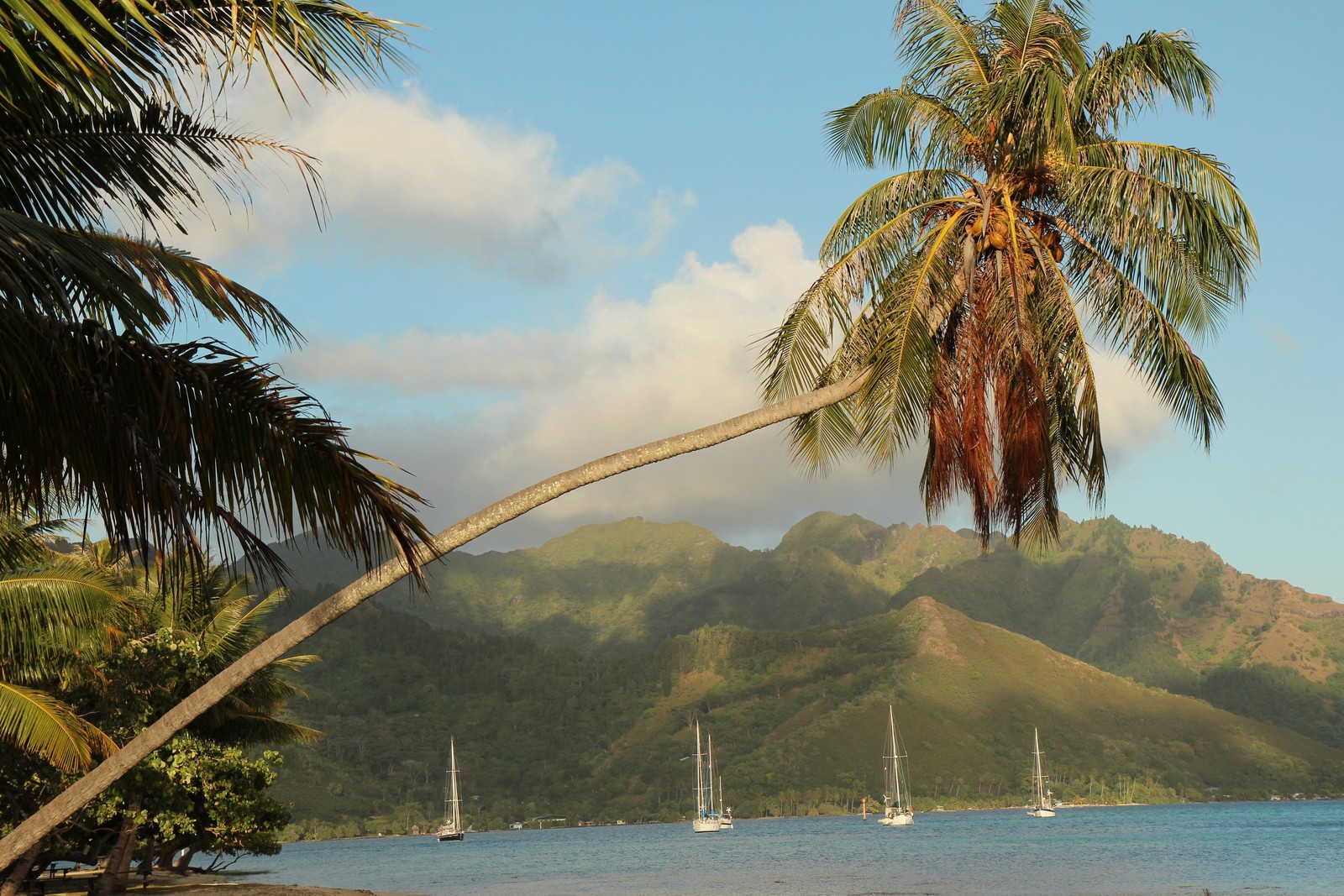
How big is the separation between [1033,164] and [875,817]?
178 meters

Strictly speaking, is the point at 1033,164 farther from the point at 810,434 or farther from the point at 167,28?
the point at 167,28

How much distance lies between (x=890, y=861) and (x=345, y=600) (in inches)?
3043

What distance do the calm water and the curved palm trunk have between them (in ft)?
153

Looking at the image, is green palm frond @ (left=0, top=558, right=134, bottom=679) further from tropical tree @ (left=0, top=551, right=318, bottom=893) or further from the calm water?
the calm water

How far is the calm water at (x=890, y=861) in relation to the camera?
55.8 metres

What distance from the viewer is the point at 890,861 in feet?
257

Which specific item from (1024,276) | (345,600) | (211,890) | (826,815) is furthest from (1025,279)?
(826,815)

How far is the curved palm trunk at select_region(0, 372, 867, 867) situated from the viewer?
5953 mm

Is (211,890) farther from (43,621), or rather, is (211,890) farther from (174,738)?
(43,621)

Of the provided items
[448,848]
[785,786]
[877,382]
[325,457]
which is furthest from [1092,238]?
[785,786]

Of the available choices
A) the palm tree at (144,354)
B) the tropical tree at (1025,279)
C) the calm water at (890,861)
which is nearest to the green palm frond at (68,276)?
the palm tree at (144,354)

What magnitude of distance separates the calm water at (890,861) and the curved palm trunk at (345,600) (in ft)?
153

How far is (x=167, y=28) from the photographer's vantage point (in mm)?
5242

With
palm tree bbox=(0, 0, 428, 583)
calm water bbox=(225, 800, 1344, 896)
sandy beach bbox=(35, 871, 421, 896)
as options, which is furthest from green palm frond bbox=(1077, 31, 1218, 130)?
calm water bbox=(225, 800, 1344, 896)
